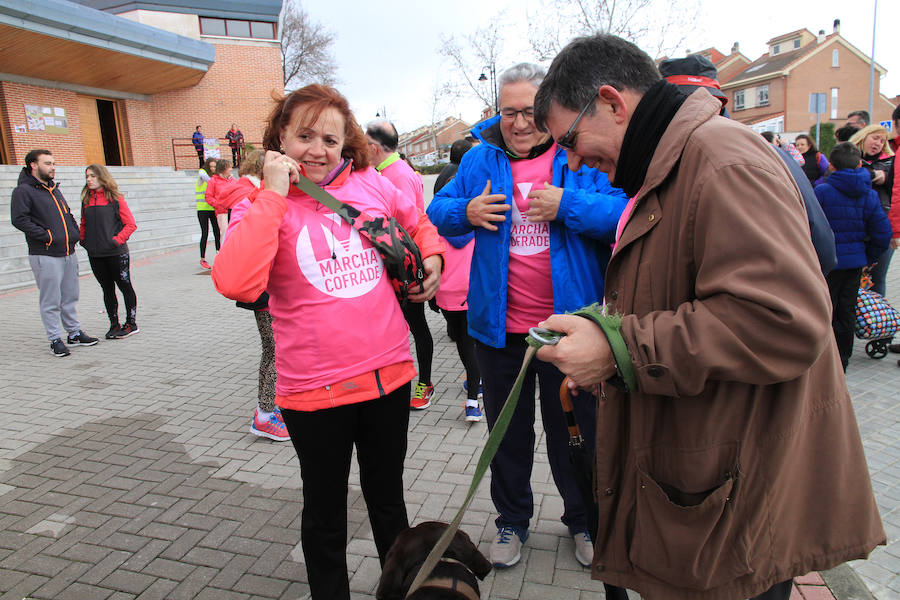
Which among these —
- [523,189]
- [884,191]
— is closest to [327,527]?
[523,189]

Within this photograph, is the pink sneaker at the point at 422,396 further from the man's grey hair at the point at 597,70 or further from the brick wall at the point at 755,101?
the brick wall at the point at 755,101

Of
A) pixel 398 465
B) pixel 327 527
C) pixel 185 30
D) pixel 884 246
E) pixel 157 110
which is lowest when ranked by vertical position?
pixel 327 527

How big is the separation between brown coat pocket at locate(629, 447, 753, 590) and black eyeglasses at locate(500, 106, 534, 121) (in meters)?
1.66

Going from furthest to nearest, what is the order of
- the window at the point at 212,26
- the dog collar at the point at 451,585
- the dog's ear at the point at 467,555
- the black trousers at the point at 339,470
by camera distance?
the window at the point at 212,26, the black trousers at the point at 339,470, the dog's ear at the point at 467,555, the dog collar at the point at 451,585

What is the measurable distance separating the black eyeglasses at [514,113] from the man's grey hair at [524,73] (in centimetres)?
12

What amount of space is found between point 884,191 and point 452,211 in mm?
5300

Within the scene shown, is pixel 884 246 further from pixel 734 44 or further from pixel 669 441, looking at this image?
pixel 734 44

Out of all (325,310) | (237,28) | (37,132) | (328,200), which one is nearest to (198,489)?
(325,310)

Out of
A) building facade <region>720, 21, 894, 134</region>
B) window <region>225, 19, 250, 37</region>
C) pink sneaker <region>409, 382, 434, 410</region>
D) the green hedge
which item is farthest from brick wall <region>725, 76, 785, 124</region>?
pink sneaker <region>409, 382, 434, 410</region>

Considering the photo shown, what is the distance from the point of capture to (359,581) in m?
2.82

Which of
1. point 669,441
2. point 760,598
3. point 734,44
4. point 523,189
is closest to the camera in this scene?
point 669,441

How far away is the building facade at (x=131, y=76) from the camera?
20.0 meters

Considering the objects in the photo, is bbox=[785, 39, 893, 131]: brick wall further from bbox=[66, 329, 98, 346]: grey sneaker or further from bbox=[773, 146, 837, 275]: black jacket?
bbox=[773, 146, 837, 275]: black jacket

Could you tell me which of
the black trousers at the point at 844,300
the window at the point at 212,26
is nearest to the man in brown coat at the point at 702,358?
the black trousers at the point at 844,300
